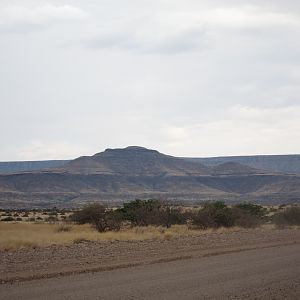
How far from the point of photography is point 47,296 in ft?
39.8

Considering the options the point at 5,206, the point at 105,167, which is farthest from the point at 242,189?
the point at 5,206

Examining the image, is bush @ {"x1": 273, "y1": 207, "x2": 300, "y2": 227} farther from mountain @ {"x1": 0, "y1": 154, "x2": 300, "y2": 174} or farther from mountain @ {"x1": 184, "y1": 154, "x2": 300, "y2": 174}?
mountain @ {"x1": 184, "y1": 154, "x2": 300, "y2": 174}

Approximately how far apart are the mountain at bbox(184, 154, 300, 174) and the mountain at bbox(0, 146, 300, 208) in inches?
1075

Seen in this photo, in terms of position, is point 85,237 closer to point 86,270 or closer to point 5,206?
point 86,270

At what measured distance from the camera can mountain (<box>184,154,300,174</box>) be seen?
175750mm

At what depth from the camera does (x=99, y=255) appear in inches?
830

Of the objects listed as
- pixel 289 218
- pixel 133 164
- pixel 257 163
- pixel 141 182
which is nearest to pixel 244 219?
pixel 289 218

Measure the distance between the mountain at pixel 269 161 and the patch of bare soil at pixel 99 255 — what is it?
14651cm

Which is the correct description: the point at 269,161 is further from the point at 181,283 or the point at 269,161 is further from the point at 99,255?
the point at 181,283

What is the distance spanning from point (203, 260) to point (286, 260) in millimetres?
2911

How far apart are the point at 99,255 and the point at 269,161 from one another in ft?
557

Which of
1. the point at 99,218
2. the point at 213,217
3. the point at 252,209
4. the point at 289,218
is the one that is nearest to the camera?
the point at 99,218

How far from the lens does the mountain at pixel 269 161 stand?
6919 inches

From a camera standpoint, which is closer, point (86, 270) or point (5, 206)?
point (86, 270)
